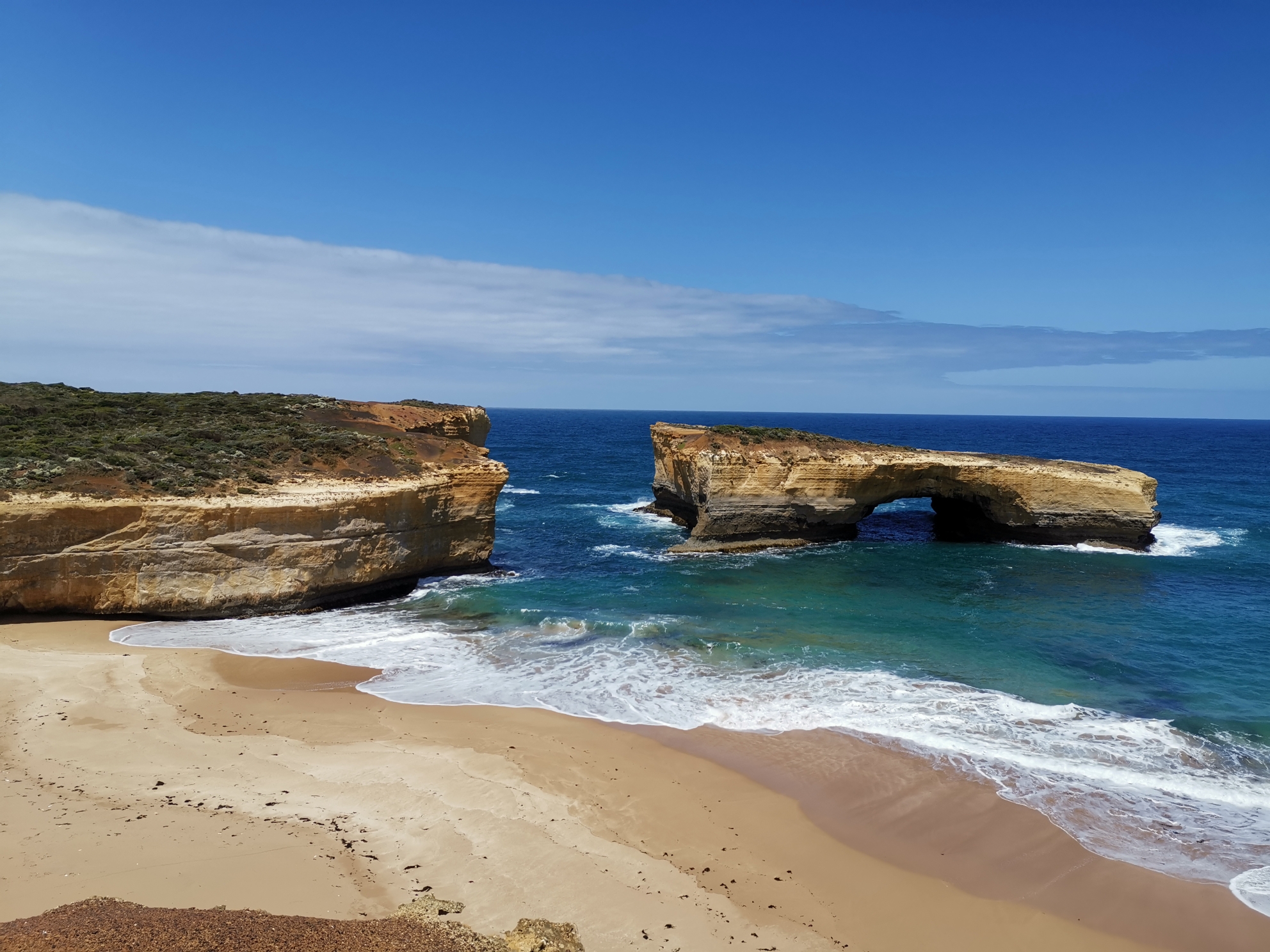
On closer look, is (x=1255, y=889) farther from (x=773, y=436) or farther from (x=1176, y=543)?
(x=1176, y=543)

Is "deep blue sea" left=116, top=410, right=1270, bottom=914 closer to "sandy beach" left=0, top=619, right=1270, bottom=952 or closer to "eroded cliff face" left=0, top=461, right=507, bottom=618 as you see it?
"eroded cliff face" left=0, top=461, right=507, bottom=618

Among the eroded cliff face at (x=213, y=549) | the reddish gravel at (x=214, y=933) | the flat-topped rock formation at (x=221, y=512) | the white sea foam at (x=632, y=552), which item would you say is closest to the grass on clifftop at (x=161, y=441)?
the flat-topped rock formation at (x=221, y=512)

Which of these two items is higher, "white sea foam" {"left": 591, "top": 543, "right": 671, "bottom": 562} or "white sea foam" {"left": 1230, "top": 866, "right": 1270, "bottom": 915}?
"white sea foam" {"left": 591, "top": 543, "right": 671, "bottom": 562}

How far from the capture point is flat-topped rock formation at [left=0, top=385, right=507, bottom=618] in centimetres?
1703

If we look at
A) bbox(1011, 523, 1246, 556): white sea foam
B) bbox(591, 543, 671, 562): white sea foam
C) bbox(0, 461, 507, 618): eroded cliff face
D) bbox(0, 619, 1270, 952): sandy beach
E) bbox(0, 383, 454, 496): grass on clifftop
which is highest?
bbox(0, 383, 454, 496): grass on clifftop

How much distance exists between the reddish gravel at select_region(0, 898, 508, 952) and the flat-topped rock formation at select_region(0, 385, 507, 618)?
39.9 feet

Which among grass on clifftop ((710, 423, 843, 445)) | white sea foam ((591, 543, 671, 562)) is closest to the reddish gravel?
white sea foam ((591, 543, 671, 562))

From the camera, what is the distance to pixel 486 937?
6980 mm

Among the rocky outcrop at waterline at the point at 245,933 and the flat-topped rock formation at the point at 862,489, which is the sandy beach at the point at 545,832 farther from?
the flat-topped rock formation at the point at 862,489

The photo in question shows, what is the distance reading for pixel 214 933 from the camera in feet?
21.2

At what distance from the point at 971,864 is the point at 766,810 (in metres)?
2.76

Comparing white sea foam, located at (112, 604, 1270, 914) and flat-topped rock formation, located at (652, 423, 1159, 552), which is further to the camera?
flat-topped rock formation, located at (652, 423, 1159, 552)

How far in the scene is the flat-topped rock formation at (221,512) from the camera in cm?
1703

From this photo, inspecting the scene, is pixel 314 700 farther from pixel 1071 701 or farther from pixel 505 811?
pixel 1071 701
